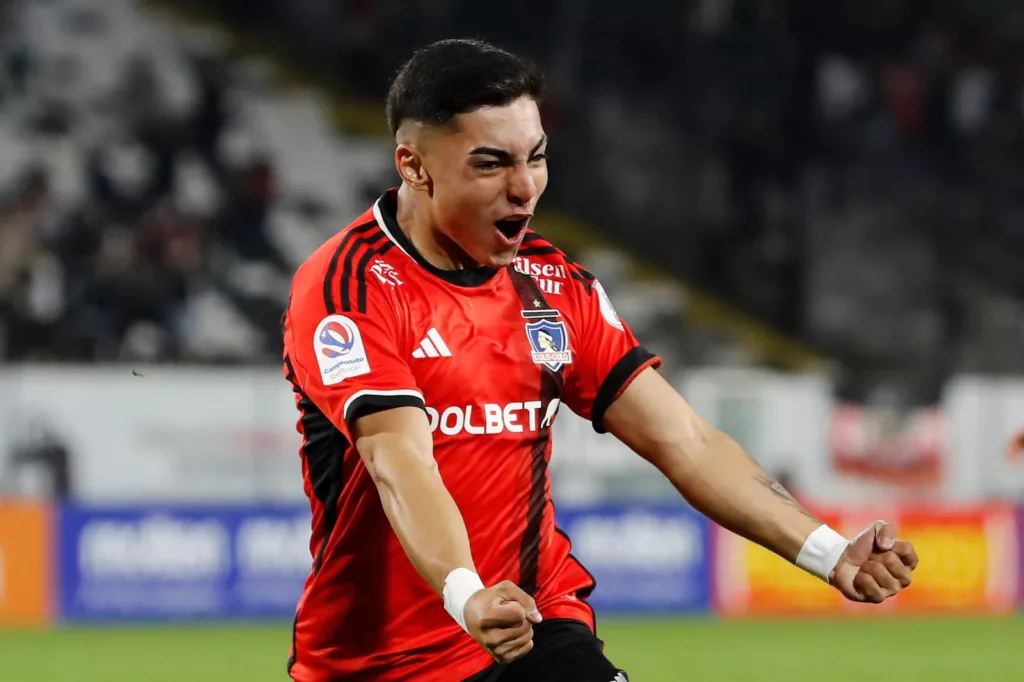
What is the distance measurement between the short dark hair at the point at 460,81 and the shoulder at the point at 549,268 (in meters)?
0.50

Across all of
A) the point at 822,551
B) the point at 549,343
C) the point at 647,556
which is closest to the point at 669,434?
the point at 549,343

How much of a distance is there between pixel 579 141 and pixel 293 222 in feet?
10.5

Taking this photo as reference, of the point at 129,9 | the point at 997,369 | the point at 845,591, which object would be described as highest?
the point at 129,9

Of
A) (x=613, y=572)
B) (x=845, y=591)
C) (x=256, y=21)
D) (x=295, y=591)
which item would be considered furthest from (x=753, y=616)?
(x=845, y=591)

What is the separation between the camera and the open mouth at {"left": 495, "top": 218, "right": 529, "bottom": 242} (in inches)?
148

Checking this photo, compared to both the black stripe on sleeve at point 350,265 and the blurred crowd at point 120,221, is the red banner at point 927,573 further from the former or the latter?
the black stripe on sleeve at point 350,265

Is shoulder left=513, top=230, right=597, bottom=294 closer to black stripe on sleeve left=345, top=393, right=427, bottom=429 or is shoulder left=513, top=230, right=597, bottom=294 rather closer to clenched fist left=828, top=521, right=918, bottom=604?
black stripe on sleeve left=345, top=393, right=427, bottom=429

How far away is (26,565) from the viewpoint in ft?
46.3

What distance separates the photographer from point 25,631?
13789mm

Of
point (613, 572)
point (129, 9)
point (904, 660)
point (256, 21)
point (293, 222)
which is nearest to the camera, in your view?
point (904, 660)

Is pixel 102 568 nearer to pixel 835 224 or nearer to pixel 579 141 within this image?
pixel 579 141

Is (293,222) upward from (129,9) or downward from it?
downward

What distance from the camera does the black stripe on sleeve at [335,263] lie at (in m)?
3.73

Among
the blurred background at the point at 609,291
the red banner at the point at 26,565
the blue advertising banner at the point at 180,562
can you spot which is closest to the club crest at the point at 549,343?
the blurred background at the point at 609,291
